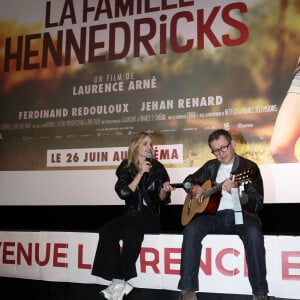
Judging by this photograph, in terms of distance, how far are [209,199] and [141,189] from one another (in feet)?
1.76

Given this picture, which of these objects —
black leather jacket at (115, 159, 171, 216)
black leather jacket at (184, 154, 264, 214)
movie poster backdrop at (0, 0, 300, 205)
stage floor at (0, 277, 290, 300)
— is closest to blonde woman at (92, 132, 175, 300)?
black leather jacket at (115, 159, 171, 216)

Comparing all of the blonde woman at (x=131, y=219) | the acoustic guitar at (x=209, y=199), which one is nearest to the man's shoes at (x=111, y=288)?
the blonde woman at (x=131, y=219)

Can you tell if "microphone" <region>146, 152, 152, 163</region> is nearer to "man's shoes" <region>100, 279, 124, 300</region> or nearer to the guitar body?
the guitar body

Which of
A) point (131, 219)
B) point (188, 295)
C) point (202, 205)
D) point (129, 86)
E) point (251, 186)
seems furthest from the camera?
point (129, 86)

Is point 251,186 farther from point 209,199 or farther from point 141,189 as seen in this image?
point 141,189

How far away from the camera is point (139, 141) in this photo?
2.99 metres

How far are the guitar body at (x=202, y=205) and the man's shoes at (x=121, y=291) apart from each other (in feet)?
1.93

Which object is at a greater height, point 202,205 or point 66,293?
point 202,205

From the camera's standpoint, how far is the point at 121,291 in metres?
2.62

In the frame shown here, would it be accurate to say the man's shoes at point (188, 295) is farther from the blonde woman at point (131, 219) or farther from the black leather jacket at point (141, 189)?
the black leather jacket at point (141, 189)

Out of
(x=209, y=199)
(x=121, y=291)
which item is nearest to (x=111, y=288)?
(x=121, y=291)

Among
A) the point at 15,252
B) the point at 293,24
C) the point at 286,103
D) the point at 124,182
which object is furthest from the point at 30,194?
the point at 293,24

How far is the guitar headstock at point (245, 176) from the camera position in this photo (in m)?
2.42

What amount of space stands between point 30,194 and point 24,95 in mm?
1006
